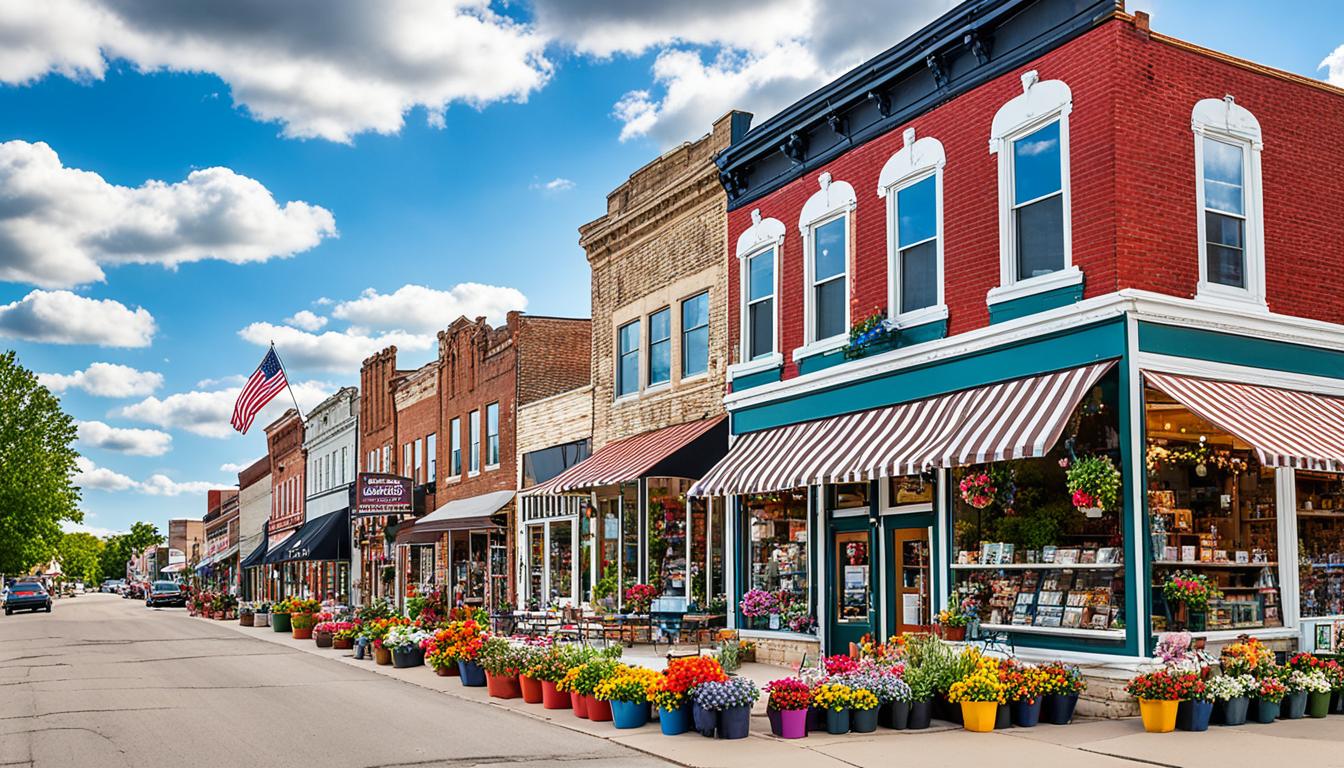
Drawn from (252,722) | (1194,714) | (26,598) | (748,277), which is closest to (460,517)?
(748,277)

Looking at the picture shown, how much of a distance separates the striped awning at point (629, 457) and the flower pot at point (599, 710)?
7131 millimetres

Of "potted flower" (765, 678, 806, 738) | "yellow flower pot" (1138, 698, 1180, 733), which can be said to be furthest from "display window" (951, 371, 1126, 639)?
"potted flower" (765, 678, 806, 738)

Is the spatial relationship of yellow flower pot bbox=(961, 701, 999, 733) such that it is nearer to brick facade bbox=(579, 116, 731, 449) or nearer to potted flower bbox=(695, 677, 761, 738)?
potted flower bbox=(695, 677, 761, 738)

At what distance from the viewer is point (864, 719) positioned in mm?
13023

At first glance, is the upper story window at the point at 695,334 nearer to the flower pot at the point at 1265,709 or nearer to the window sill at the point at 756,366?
the window sill at the point at 756,366

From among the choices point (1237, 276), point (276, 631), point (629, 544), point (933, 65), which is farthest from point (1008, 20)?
point (276, 631)

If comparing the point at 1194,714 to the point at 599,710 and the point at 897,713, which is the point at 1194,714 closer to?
the point at 897,713

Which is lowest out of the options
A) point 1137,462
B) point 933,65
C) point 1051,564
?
point 1051,564

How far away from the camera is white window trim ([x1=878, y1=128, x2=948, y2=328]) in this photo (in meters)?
16.8

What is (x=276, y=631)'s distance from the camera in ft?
122

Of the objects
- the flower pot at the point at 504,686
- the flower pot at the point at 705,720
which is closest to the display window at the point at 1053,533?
the flower pot at the point at 705,720

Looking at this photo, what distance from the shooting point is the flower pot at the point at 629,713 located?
13.8 metres

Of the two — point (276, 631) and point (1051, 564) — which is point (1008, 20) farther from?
point (276, 631)

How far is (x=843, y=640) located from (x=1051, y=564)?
15.5ft
